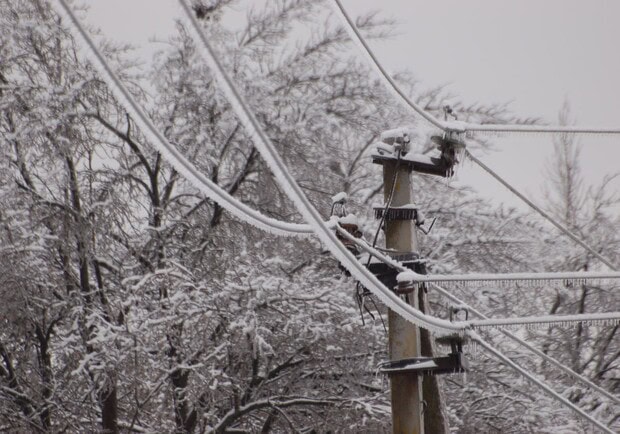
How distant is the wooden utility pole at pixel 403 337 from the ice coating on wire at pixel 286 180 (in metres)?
0.23

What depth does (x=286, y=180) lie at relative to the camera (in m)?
2.93

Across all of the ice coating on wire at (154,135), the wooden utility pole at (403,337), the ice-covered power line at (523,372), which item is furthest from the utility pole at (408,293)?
the ice coating on wire at (154,135)

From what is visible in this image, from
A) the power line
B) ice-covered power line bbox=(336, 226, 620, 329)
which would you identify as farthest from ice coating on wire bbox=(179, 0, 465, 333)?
the power line

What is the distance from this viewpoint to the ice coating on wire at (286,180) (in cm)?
→ 238

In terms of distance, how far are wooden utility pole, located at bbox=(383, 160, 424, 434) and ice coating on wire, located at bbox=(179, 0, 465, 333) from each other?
0.23 meters

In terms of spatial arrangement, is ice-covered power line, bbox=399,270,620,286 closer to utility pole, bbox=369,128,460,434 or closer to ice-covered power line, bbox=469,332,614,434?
utility pole, bbox=369,128,460,434

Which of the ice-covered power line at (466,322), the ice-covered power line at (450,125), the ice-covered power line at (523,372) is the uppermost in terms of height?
the ice-covered power line at (450,125)

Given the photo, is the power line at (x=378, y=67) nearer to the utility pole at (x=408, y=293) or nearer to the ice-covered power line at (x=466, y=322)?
the utility pole at (x=408, y=293)

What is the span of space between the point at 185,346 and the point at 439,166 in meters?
4.95

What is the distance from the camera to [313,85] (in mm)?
11672

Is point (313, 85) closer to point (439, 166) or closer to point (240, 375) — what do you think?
point (240, 375)

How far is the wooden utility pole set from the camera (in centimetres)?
504

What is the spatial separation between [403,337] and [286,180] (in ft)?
7.97

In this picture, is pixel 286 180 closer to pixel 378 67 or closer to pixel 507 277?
pixel 507 277
